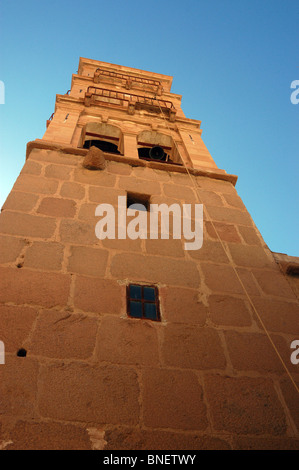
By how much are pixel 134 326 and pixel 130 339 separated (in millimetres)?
126

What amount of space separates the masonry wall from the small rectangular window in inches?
2.8

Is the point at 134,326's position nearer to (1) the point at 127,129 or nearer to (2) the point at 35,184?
(2) the point at 35,184

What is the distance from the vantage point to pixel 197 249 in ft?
11.0

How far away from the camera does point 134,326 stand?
7.86 feet

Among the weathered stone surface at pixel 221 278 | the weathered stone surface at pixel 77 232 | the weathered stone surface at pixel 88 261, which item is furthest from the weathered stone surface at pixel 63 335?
the weathered stone surface at pixel 221 278

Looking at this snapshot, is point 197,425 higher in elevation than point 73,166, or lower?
lower

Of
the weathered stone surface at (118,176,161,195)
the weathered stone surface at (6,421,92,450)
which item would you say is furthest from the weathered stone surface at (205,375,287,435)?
the weathered stone surface at (118,176,161,195)

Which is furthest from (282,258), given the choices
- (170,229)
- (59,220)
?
(59,220)

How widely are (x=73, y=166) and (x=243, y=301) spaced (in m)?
2.88

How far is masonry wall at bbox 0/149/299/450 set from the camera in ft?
6.02

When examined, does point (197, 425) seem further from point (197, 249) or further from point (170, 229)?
point (170, 229)
